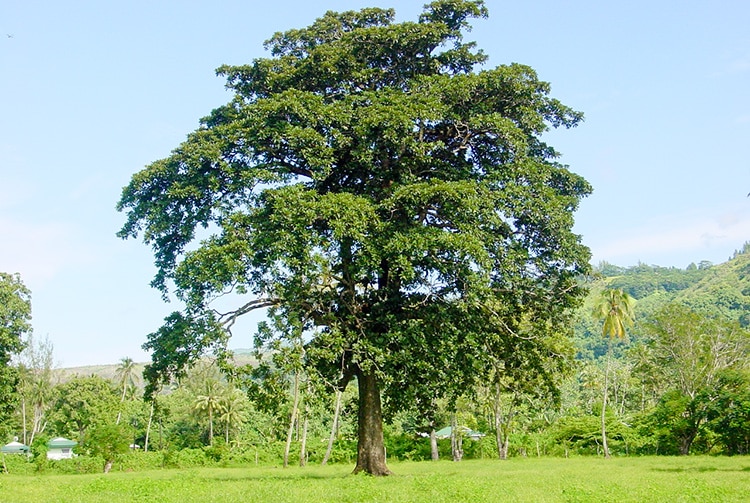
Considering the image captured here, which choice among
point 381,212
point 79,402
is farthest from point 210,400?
point 381,212

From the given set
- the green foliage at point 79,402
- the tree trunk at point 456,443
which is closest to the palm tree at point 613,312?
the tree trunk at point 456,443

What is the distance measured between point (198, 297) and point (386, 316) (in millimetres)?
5567

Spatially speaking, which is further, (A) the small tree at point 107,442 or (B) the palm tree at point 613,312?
(B) the palm tree at point 613,312

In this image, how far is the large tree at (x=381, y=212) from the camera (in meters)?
19.0

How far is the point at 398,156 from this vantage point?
2067cm

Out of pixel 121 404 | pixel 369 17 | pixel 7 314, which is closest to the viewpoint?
pixel 369 17

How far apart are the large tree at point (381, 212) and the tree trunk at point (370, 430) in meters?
0.06

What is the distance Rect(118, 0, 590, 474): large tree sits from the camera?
747 inches

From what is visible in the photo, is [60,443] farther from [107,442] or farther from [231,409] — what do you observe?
[107,442]

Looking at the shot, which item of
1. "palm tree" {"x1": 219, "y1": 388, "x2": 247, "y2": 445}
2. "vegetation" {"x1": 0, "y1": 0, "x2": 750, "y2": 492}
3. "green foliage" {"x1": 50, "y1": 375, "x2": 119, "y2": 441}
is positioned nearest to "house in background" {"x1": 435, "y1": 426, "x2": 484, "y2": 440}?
"palm tree" {"x1": 219, "y1": 388, "x2": 247, "y2": 445}

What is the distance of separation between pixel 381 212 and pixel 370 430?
731cm

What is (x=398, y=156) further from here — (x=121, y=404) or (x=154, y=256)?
(x=121, y=404)

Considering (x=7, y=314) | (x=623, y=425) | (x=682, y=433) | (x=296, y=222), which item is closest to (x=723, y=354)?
(x=623, y=425)

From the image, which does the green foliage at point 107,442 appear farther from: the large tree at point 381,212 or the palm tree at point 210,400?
the large tree at point 381,212
